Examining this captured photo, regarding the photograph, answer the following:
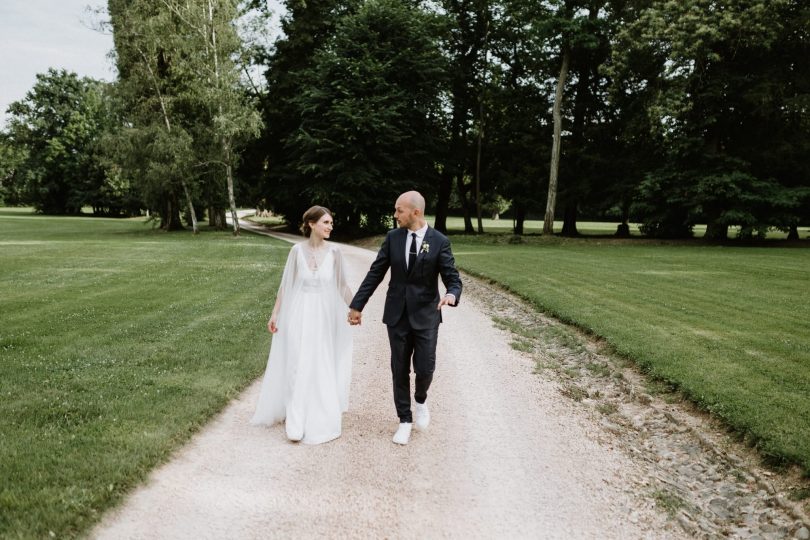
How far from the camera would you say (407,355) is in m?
5.07

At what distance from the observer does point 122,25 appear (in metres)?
31.0

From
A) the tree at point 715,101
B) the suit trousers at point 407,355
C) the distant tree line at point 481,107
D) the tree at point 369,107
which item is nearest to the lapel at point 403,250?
the suit trousers at point 407,355

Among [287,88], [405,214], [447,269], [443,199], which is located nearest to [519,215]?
[443,199]

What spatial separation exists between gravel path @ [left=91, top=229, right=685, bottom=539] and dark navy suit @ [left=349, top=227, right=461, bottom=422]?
2.40 feet

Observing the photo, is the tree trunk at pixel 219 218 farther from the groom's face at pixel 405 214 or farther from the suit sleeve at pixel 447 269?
the suit sleeve at pixel 447 269

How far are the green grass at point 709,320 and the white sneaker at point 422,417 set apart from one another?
124 inches

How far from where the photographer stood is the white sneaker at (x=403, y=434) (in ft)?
16.1

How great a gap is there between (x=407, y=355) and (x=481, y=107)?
1368 inches

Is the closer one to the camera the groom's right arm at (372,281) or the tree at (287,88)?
the groom's right arm at (372,281)

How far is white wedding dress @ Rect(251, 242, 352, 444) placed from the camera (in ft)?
16.4

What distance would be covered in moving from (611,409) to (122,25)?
116 feet

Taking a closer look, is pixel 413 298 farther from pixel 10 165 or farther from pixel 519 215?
pixel 10 165

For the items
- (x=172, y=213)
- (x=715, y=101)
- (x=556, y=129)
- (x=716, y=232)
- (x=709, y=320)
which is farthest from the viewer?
(x=172, y=213)

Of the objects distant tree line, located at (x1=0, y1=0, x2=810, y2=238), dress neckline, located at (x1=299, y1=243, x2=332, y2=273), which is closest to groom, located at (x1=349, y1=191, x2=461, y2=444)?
dress neckline, located at (x1=299, y1=243, x2=332, y2=273)
